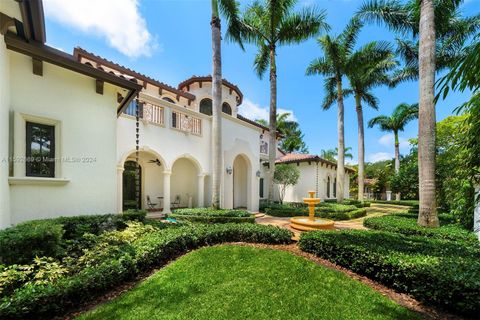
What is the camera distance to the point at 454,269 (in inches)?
174

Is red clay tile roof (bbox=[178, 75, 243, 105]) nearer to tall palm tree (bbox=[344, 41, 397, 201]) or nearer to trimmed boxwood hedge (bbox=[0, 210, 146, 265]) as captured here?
tall palm tree (bbox=[344, 41, 397, 201])

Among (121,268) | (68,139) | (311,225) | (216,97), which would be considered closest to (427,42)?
(311,225)

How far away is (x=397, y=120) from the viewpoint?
1257 inches

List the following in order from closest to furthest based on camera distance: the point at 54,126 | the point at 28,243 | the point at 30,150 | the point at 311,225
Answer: the point at 28,243 < the point at 30,150 < the point at 54,126 < the point at 311,225

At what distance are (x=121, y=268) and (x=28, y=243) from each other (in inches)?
75.7

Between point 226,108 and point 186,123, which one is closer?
point 186,123

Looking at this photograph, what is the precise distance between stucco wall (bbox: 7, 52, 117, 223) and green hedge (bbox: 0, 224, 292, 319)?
2.56m

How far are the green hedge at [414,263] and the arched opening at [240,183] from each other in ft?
41.2

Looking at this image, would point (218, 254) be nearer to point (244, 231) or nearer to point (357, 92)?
point (244, 231)

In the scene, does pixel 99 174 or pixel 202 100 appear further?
pixel 202 100

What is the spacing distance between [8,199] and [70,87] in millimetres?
3630

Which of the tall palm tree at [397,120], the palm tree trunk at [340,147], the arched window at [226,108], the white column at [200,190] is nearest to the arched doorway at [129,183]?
the white column at [200,190]

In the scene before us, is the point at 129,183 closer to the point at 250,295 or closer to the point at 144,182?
the point at 144,182

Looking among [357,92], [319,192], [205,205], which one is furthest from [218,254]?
[357,92]
